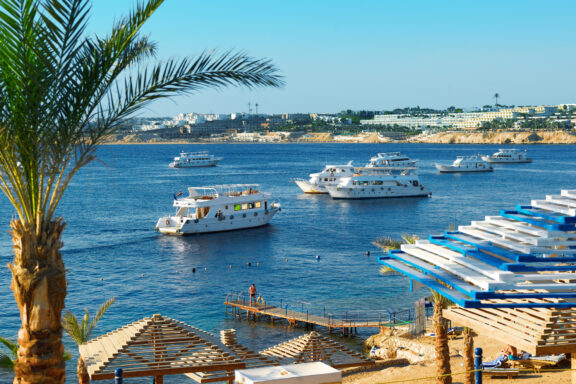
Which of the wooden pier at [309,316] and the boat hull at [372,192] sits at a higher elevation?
the boat hull at [372,192]

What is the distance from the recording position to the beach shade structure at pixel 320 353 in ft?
66.1

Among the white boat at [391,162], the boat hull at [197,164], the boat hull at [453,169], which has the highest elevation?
the white boat at [391,162]

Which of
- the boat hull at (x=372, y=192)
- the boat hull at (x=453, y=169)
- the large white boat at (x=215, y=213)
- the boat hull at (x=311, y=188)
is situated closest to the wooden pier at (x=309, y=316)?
the large white boat at (x=215, y=213)

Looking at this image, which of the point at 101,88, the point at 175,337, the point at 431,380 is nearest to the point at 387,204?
the point at 431,380

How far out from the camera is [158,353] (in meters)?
16.2

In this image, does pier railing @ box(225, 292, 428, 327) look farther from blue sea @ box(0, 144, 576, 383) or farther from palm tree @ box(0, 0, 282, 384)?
palm tree @ box(0, 0, 282, 384)

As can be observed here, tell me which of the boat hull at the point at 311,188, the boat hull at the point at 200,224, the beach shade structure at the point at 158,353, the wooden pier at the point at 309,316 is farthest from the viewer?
the boat hull at the point at 311,188

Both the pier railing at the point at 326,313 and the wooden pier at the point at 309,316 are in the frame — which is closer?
the wooden pier at the point at 309,316

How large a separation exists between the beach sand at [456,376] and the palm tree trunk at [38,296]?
12.4 meters

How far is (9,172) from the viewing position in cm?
906

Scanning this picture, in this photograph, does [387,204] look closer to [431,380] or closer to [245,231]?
[245,231]

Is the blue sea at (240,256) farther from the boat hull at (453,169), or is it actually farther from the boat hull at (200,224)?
the boat hull at (453,169)

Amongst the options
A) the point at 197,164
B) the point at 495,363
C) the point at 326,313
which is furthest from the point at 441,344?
the point at 197,164

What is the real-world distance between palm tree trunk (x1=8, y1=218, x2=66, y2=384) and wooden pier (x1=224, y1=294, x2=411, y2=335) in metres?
25.6
